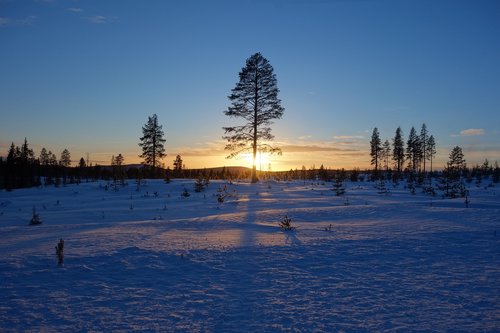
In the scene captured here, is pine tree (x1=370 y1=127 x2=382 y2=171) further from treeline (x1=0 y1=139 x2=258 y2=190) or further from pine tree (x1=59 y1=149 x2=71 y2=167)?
pine tree (x1=59 y1=149 x2=71 y2=167)

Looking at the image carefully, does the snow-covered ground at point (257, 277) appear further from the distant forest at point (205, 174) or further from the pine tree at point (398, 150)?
the pine tree at point (398, 150)

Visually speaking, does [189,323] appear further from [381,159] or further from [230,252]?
[381,159]

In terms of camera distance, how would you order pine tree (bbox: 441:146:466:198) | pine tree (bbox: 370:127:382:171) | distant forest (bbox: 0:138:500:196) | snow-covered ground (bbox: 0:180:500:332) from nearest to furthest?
snow-covered ground (bbox: 0:180:500:332) < pine tree (bbox: 441:146:466:198) < distant forest (bbox: 0:138:500:196) < pine tree (bbox: 370:127:382:171)

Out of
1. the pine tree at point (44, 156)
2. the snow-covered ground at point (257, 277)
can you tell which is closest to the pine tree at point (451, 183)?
the snow-covered ground at point (257, 277)

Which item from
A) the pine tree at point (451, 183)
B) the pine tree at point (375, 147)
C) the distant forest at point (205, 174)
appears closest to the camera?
the pine tree at point (451, 183)

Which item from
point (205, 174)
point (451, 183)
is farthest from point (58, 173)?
point (451, 183)

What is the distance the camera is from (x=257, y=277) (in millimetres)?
4648

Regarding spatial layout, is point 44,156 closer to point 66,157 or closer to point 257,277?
point 66,157

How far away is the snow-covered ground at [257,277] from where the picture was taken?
3445 mm

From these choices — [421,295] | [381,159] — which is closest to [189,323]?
[421,295]

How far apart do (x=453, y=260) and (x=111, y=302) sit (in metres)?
4.75

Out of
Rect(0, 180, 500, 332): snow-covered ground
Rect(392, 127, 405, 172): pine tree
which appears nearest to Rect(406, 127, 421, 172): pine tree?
Rect(392, 127, 405, 172): pine tree

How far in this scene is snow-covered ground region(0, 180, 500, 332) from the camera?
11.3ft

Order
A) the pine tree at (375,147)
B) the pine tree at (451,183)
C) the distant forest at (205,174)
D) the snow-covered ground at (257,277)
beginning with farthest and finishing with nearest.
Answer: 1. the pine tree at (375,147)
2. the distant forest at (205,174)
3. the pine tree at (451,183)
4. the snow-covered ground at (257,277)
